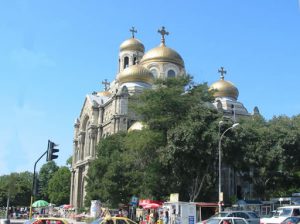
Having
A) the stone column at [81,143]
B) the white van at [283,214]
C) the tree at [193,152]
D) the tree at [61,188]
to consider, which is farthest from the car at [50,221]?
the tree at [61,188]

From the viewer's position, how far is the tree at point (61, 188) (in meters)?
90.1

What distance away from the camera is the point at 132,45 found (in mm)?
80125

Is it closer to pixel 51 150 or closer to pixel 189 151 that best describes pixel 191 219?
pixel 189 151

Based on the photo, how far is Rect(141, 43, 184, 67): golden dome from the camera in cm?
7006

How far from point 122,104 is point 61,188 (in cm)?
3814

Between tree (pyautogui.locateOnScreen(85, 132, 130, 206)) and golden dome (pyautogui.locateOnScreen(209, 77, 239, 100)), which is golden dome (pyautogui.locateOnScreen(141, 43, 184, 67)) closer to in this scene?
golden dome (pyautogui.locateOnScreen(209, 77, 239, 100))

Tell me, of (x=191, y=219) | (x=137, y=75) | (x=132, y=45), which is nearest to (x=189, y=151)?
(x=191, y=219)

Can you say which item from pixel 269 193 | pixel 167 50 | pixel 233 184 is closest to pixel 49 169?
pixel 167 50

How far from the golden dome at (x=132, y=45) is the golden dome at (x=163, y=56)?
8.35 meters

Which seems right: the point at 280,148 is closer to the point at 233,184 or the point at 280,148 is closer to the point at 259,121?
the point at 259,121

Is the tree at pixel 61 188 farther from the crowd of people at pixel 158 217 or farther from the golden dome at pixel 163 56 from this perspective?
the crowd of people at pixel 158 217

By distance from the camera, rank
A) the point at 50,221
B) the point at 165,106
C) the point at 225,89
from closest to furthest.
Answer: the point at 50,221 → the point at 165,106 → the point at 225,89

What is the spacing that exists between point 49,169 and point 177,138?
261ft

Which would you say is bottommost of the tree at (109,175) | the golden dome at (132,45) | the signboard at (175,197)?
the signboard at (175,197)
